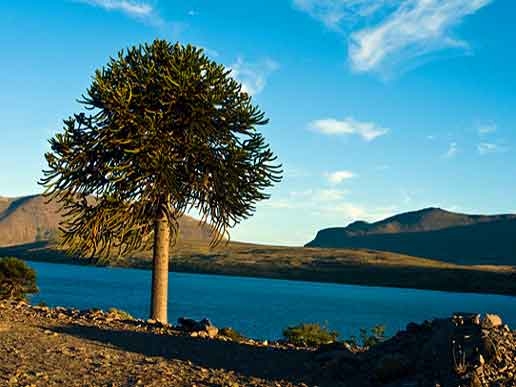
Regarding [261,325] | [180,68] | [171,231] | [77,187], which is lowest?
[261,325]

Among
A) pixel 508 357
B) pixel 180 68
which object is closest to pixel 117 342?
pixel 508 357

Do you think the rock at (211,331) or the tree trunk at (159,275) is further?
the tree trunk at (159,275)

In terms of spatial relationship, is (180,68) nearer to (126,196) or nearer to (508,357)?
(126,196)

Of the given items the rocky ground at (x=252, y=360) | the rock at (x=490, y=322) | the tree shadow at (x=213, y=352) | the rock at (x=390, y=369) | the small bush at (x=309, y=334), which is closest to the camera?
the rocky ground at (x=252, y=360)

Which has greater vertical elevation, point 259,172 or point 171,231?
point 259,172

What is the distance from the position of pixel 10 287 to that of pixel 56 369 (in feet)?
106

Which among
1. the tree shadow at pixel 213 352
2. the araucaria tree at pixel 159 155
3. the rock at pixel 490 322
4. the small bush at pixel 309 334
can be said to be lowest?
the small bush at pixel 309 334

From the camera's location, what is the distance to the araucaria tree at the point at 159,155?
Result: 18.3 m

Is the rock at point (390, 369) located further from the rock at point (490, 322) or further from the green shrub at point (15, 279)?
the green shrub at point (15, 279)

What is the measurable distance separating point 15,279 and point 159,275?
2504cm

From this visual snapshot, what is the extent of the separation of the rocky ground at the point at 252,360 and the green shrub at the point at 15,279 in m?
27.5

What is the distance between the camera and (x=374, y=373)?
1013 cm

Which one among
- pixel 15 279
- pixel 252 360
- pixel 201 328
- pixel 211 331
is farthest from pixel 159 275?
pixel 15 279

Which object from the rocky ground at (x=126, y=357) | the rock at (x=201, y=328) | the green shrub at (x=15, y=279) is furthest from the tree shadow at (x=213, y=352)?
the green shrub at (x=15, y=279)
